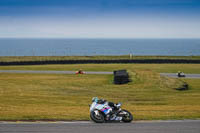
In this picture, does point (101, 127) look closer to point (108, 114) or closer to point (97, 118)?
point (97, 118)

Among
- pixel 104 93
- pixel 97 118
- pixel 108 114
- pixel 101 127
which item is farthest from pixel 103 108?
pixel 104 93

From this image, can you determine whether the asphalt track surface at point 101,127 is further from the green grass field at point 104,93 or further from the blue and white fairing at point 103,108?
the green grass field at point 104,93

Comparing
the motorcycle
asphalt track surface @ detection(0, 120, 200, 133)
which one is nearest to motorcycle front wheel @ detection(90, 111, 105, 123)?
the motorcycle

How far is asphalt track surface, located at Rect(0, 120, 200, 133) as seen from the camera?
12.7 meters

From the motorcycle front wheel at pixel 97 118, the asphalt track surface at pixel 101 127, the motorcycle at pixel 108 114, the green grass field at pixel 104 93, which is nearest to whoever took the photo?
the asphalt track surface at pixel 101 127

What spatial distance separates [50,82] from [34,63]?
2643 cm

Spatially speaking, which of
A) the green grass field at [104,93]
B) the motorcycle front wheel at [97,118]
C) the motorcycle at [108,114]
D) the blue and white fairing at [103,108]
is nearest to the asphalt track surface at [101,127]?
the motorcycle front wheel at [97,118]

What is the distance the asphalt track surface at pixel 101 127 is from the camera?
12.7m

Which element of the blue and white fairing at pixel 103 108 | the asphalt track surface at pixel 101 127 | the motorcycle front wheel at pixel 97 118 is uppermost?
the blue and white fairing at pixel 103 108

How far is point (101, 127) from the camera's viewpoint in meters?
13.4

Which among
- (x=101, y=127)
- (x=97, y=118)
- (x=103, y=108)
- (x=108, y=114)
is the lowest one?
(x=101, y=127)

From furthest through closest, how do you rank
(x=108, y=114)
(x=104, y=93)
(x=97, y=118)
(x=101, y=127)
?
(x=104, y=93) < (x=108, y=114) < (x=97, y=118) < (x=101, y=127)

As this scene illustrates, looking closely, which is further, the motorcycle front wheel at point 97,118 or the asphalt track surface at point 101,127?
the motorcycle front wheel at point 97,118

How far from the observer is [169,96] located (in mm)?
29719
